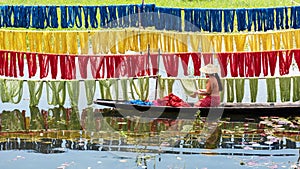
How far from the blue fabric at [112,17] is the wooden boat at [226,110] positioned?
8.86ft

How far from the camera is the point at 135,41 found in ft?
58.4

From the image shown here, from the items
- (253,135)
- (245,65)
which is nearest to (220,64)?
(245,65)

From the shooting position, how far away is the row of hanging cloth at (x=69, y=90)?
17000 millimetres

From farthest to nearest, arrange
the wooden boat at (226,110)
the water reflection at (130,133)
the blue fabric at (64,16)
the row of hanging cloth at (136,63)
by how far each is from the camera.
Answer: the blue fabric at (64,16) → the row of hanging cloth at (136,63) → the wooden boat at (226,110) → the water reflection at (130,133)

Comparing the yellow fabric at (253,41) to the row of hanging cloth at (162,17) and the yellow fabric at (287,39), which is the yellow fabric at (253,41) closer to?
the yellow fabric at (287,39)

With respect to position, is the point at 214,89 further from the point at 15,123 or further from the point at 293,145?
the point at 15,123

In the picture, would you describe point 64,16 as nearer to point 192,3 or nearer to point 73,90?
point 73,90

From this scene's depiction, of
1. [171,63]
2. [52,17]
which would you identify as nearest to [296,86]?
[171,63]

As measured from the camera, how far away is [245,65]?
17.4 meters

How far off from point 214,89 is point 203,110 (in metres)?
0.49

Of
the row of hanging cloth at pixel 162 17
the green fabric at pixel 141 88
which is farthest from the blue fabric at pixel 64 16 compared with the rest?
the green fabric at pixel 141 88

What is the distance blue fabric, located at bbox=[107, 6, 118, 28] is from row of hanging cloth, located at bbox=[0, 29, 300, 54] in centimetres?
75

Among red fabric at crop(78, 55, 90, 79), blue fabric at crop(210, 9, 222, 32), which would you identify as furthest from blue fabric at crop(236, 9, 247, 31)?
red fabric at crop(78, 55, 90, 79)

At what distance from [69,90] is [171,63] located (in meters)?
2.28
